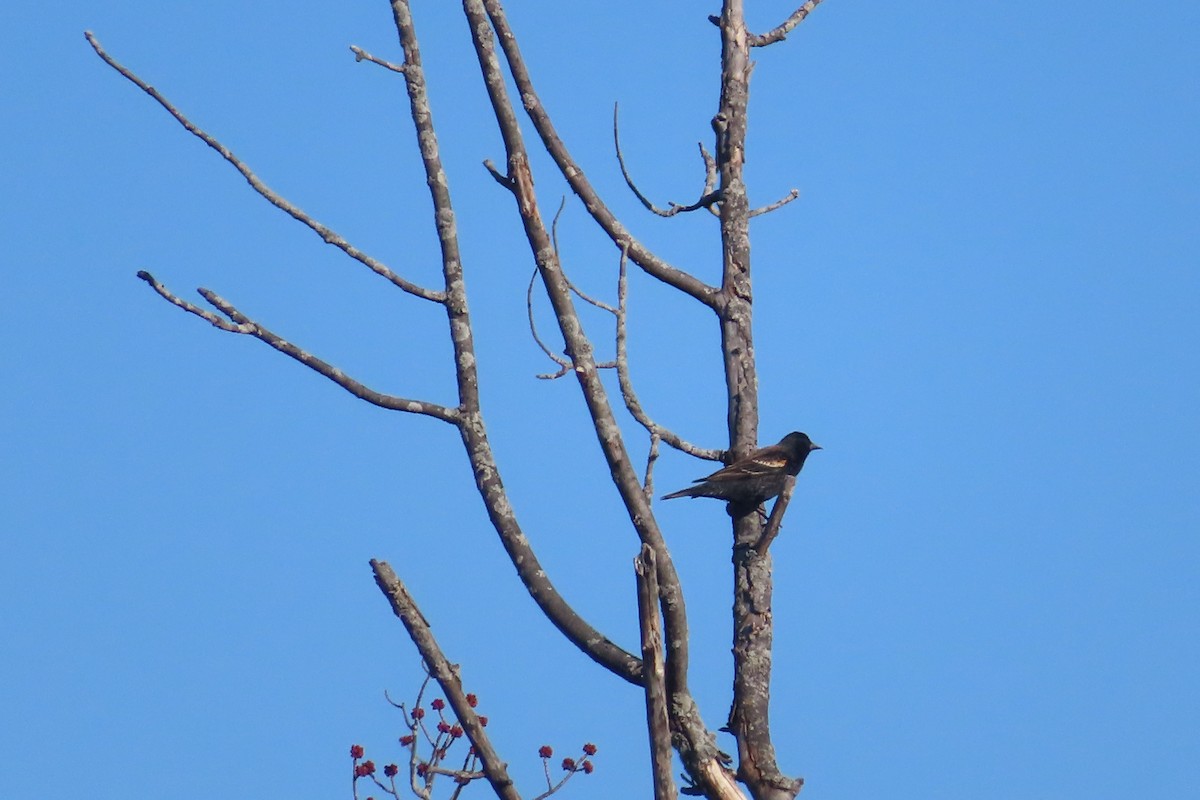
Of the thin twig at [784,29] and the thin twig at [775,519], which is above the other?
the thin twig at [784,29]

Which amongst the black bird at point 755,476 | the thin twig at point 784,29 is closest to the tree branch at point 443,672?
the black bird at point 755,476

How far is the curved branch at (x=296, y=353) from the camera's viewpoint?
4.64 meters

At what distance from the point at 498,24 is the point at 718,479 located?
2.43 m

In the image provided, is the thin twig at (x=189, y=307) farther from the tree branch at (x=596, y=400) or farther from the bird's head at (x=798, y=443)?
the bird's head at (x=798, y=443)

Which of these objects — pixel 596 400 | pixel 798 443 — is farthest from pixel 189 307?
pixel 798 443

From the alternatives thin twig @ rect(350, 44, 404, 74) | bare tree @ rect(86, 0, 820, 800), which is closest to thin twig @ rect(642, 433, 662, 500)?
bare tree @ rect(86, 0, 820, 800)

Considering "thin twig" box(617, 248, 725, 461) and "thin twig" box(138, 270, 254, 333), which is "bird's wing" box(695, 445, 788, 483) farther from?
"thin twig" box(138, 270, 254, 333)

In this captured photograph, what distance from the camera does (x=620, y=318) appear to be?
190 inches

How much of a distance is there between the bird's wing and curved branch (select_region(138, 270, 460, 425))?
4.75 feet

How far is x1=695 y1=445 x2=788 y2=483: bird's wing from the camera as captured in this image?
563cm

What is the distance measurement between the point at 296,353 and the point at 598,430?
1187 millimetres

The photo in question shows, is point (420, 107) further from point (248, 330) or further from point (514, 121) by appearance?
point (248, 330)

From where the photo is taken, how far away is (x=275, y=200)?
15.8 ft

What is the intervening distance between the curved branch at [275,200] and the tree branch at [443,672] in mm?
1151
